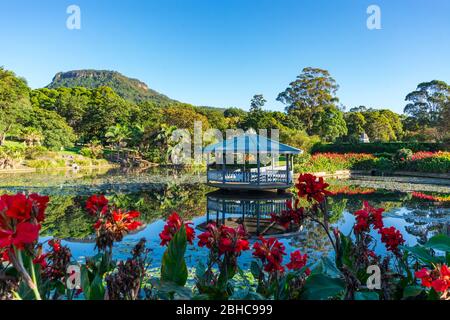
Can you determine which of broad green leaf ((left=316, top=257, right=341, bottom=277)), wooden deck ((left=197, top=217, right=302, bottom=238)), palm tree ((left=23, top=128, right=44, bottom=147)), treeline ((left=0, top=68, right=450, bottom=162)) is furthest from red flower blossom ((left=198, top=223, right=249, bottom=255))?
palm tree ((left=23, top=128, right=44, bottom=147))

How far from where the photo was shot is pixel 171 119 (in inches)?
1325

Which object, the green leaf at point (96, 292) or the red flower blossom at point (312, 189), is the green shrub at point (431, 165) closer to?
the red flower blossom at point (312, 189)

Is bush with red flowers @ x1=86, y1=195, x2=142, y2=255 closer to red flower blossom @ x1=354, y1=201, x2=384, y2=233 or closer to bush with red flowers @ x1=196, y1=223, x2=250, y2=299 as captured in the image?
bush with red flowers @ x1=196, y1=223, x2=250, y2=299

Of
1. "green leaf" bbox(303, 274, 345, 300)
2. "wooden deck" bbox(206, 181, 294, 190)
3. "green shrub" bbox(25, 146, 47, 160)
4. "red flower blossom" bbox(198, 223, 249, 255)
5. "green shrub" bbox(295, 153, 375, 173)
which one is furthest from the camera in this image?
"green shrub" bbox(25, 146, 47, 160)

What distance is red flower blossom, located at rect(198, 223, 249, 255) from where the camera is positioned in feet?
5.46

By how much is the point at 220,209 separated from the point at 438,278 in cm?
869

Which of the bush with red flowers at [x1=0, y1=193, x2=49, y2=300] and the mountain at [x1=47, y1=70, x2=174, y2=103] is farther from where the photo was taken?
the mountain at [x1=47, y1=70, x2=174, y2=103]

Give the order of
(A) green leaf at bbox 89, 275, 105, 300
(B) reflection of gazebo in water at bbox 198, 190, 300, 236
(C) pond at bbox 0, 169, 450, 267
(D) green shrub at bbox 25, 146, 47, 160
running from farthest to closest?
(D) green shrub at bbox 25, 146, 47, 160 → (B) reflection of gazebo in water at bbox 198, 190, 300, 236 → (C) pond at bbox 0, 169, 450, 267 → (A) green leaf at bbox 89, 275, 105, 300

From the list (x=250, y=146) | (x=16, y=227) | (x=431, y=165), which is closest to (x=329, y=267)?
(x=16, y=227)

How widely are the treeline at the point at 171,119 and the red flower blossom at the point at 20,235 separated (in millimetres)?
26507

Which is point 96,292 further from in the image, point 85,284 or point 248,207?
point 248,207

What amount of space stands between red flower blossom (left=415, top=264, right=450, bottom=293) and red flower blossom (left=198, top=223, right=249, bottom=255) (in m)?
0.75

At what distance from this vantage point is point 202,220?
8836 mm

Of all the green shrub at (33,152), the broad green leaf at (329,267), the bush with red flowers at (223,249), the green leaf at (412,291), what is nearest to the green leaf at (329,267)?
the broad green leaf at (329,267)
